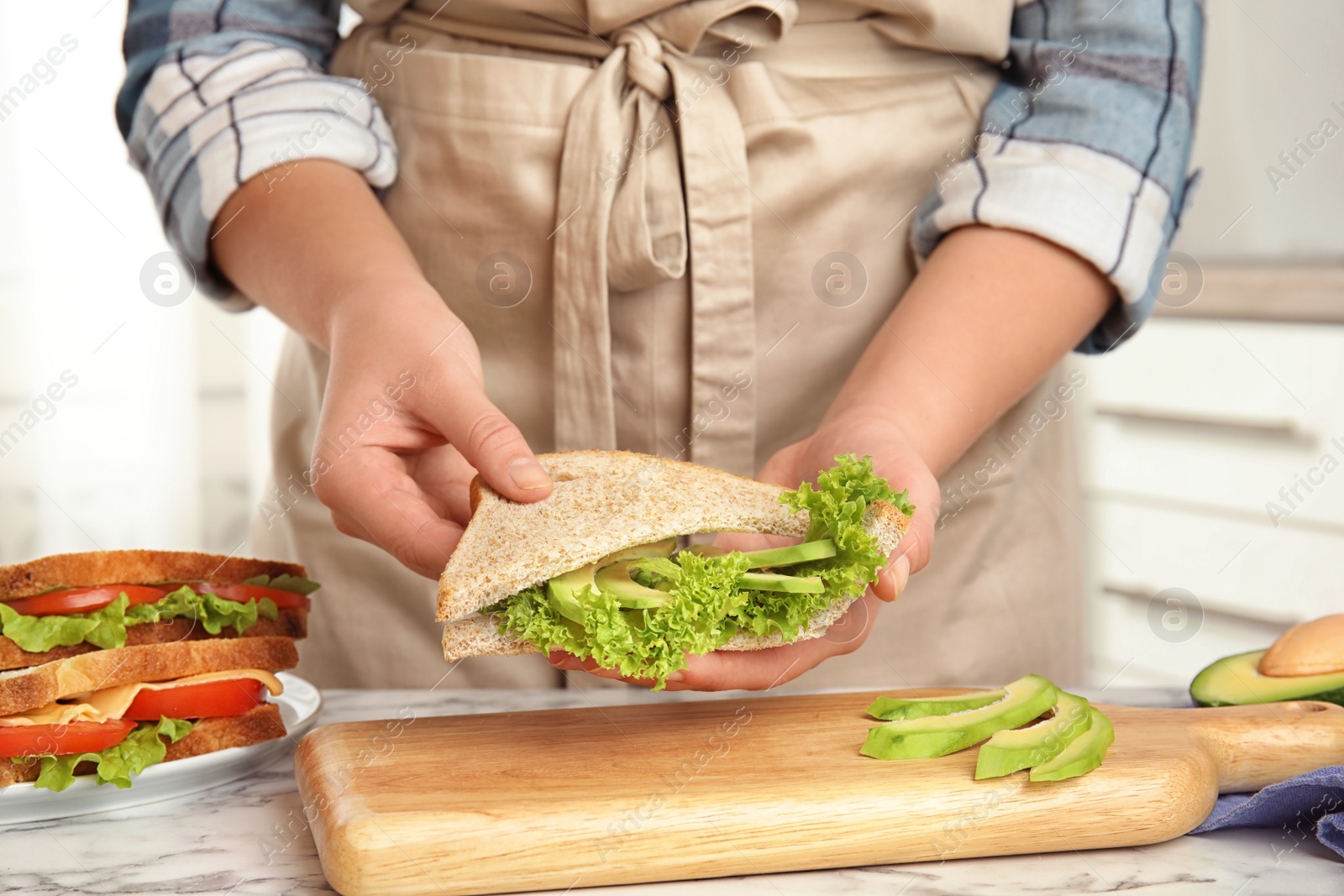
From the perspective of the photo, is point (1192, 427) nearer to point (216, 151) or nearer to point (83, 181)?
point (216, 151)

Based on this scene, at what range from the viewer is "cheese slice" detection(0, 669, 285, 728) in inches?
48.3

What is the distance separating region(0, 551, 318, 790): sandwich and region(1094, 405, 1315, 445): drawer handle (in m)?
3.00

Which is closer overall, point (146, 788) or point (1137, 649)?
point (146, 788)

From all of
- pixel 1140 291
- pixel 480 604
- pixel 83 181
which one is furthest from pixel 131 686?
pixel 83 181

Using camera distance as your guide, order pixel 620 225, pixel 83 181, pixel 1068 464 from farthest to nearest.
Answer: pixel 83 181 < pixel 1068 464 < pixel 620 225

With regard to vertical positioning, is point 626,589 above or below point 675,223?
below

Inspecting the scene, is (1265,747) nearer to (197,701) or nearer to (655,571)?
(655,571)

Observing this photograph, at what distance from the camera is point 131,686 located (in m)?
1.29

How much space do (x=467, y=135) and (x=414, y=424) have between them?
0.55 meters

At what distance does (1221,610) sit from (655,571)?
9.76 feet

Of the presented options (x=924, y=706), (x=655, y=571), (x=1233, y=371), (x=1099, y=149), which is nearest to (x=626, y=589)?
(x=655, y=571)

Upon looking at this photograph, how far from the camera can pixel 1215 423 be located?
361cm

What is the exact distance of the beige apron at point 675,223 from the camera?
171cm

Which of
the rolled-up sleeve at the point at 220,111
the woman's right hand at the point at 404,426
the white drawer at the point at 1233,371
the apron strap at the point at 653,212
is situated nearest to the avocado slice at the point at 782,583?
the woman's right hand at the point at 404,426
